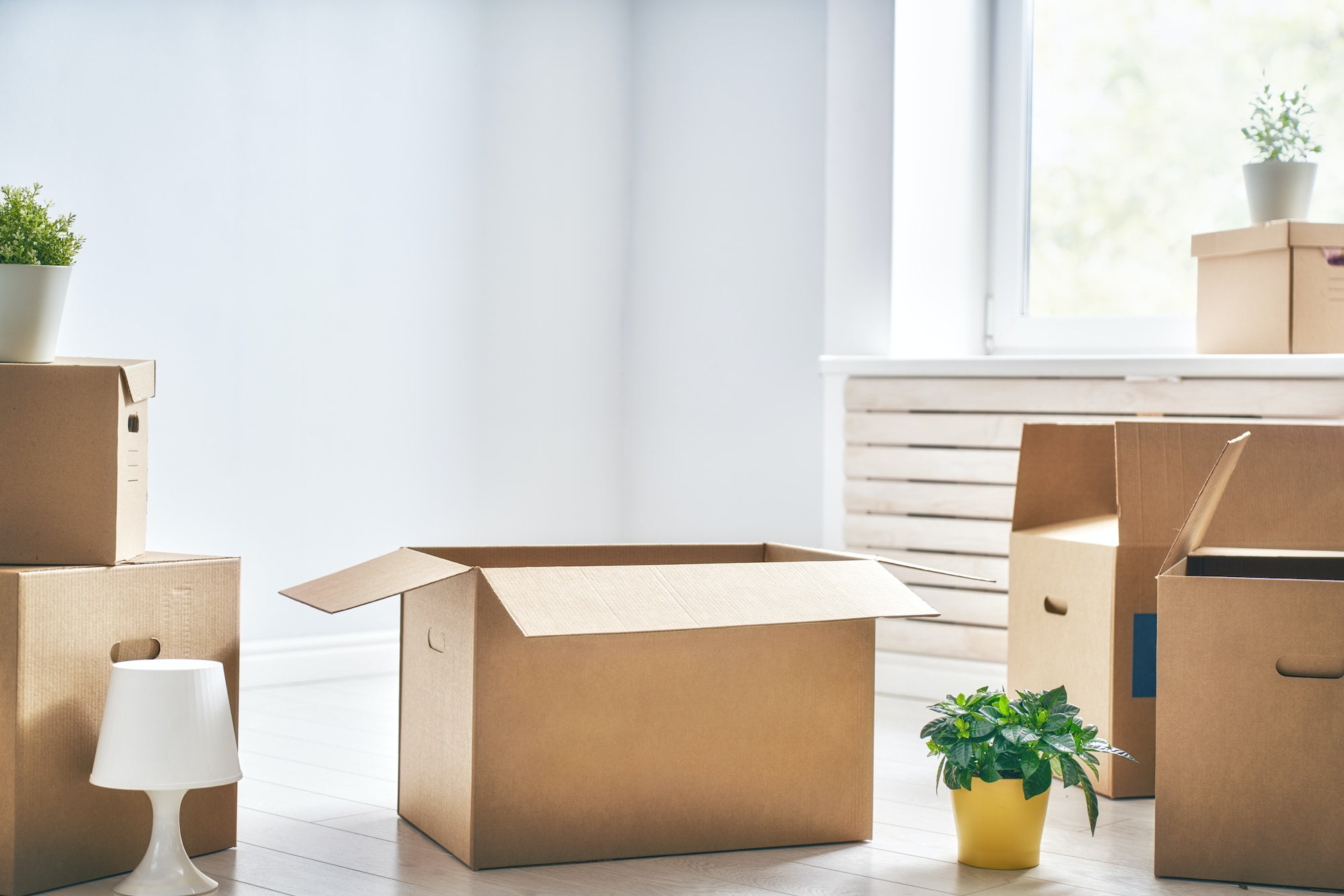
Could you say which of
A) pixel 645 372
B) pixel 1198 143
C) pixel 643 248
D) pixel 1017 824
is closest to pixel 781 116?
pixel 643 248

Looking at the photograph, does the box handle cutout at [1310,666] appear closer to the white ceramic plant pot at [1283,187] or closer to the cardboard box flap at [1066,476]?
the cardboard box flap at [1066,476]

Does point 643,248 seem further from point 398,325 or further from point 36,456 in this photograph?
point 36,456

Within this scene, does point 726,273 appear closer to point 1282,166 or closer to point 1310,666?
point 1282,166

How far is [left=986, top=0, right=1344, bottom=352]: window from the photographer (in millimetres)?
2537

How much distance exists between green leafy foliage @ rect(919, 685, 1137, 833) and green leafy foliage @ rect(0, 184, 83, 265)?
42.3 inches

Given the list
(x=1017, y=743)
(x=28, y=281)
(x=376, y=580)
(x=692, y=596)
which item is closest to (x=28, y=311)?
(x=28, y=281)

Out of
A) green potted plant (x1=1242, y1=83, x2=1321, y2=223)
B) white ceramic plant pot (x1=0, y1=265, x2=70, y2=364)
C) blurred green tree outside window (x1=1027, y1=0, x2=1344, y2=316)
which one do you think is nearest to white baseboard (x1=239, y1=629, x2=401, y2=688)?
white ceramic plant pot (x1=0, y1=265, x2=70, y2=364)

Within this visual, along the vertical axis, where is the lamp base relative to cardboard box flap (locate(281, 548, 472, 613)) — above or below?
below

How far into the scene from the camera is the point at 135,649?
4.74 ft

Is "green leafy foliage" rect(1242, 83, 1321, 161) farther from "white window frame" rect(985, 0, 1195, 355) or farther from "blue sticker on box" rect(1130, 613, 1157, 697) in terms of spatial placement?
"blue sticker on box" rect(1130, 613, 1157, 697)

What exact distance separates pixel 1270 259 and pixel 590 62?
4.84ft

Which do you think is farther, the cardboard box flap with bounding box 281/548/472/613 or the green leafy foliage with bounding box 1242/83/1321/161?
the green leafy foliage with bounding box 1242/83/1321/161

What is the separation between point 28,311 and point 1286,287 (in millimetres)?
1869

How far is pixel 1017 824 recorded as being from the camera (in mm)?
1492
